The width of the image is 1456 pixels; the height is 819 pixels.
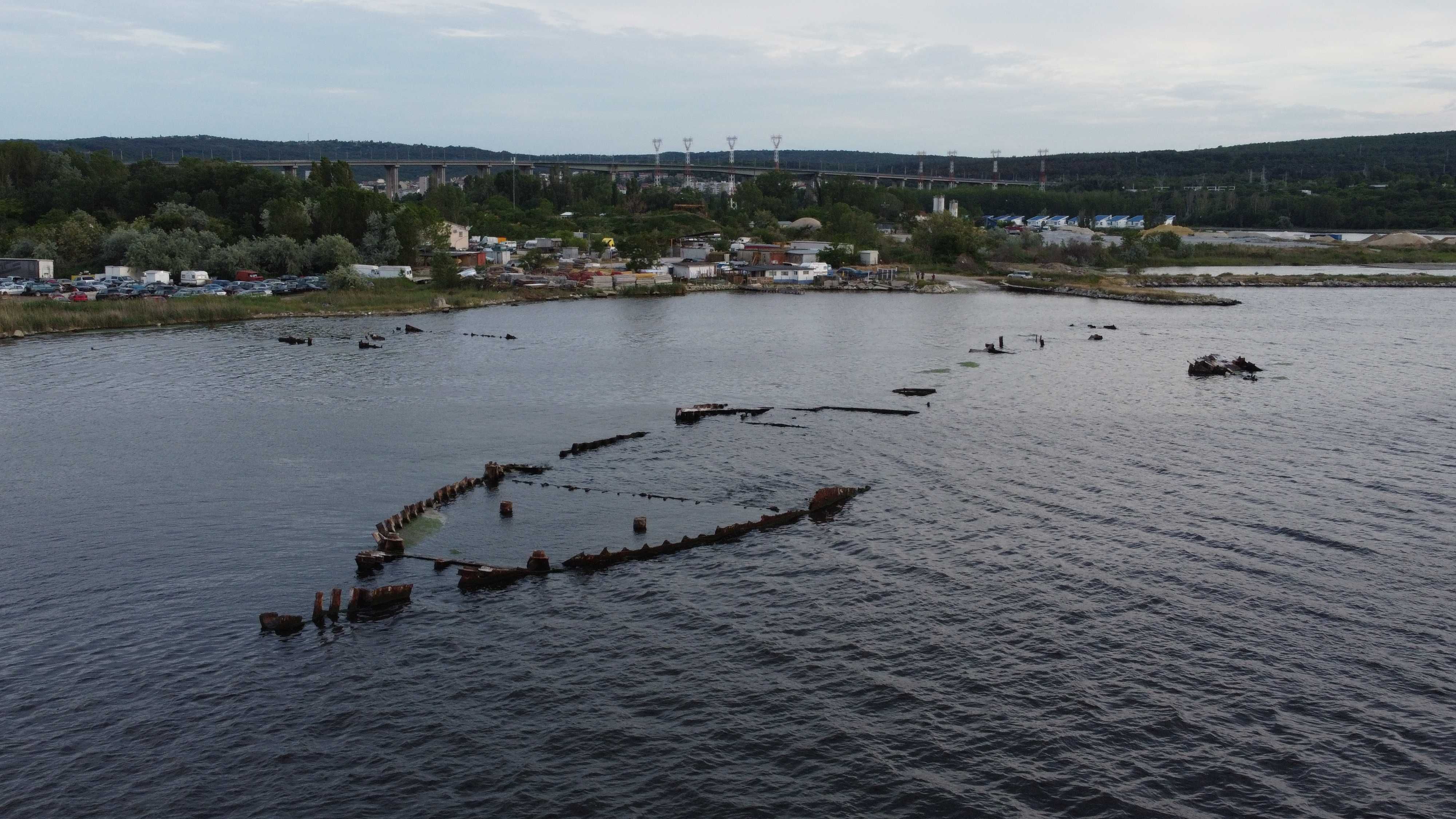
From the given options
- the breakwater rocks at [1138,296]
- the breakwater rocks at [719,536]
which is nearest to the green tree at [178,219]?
the breakwater rocks at [1138,296]

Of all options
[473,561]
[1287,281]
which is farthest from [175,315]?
[1287,281]

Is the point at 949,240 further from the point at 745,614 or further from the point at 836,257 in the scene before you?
the point at 745,614

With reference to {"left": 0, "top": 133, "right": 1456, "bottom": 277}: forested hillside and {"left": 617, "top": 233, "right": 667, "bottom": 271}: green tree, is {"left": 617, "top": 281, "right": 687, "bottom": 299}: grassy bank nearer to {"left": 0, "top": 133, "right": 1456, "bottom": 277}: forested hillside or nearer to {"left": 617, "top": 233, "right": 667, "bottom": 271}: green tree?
{"left": 617, "top": 233, "right": 667, "bottom": 271}: green tree

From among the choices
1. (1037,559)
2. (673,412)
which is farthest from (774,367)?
(1037,559)

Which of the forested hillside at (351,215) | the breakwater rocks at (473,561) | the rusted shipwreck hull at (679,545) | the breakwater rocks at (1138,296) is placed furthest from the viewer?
the breakwater rocks at (1138,296)

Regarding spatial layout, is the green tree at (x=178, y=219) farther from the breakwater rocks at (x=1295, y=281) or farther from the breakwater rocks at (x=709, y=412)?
the breakwater rocks at (x=1295, y=281)

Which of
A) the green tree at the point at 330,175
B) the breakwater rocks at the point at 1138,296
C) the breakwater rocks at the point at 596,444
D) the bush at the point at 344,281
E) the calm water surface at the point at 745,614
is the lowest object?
the calm water surface at the point at 745,614
